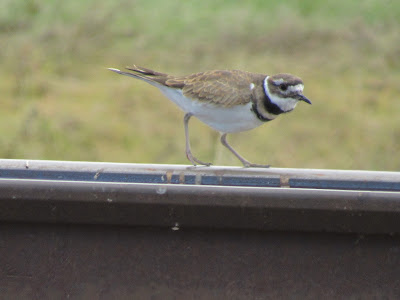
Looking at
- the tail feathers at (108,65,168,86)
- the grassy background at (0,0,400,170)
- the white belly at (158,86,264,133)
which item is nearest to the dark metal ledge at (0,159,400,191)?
the white belly at (158,86,264,133)

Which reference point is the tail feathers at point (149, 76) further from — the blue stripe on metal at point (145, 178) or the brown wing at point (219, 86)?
the blue stripe on metal at point (145, 178)

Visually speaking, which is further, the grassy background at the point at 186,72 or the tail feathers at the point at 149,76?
the grassy background at the point at 186,72

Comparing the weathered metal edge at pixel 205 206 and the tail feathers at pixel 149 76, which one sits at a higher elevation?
the weathered metal edge at pixel 205 206

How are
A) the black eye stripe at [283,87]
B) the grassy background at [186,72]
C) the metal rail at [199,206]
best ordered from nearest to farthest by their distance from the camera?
the metal rail at [199,206]
the black eye stripe at [283,87]
the grassy background at [186,72]

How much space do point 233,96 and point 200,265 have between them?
2094mm

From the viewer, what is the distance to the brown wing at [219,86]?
5.14 metres

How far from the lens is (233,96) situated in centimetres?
515

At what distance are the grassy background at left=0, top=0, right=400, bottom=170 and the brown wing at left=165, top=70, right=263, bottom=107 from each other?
2.63 metres

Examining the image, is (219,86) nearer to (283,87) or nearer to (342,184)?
(283,87)

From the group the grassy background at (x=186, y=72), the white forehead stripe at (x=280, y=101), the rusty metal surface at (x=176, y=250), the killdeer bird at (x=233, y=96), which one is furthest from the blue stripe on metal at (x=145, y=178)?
the grassy background at (x=186, y=72)

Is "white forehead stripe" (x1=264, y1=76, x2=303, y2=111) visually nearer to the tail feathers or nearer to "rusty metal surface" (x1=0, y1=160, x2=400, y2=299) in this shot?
the tail feathers

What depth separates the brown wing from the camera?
5.14m

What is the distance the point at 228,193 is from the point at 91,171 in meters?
0.81

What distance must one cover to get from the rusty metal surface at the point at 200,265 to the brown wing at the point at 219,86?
6.69ft
